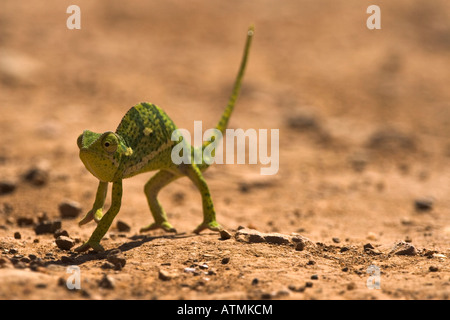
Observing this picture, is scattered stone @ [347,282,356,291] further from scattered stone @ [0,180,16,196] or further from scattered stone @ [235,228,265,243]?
scattered stone @ [0,180,16,196]

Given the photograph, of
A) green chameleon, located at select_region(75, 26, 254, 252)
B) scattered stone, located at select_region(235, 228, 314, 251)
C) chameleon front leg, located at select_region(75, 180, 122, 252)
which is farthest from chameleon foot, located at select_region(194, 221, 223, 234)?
chameleon front leg, located at select_region(75, 180, 122, 252)

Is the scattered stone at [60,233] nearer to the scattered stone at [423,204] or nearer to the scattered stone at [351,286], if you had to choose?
the scattered stone at [351,286]

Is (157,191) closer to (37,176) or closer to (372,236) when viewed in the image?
(372,236)

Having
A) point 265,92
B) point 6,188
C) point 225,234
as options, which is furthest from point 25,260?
point 265,92

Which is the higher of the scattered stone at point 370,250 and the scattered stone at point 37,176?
the scattered stone at point 37,176

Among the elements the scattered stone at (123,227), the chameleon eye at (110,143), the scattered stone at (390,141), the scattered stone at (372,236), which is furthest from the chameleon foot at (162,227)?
the scattered stone at (390,141)

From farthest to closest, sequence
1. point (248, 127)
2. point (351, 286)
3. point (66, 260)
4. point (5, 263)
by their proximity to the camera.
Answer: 1. point (248, 127)
2. point (66, 260)
3. point (5, 263)
4. point (351, 286)
